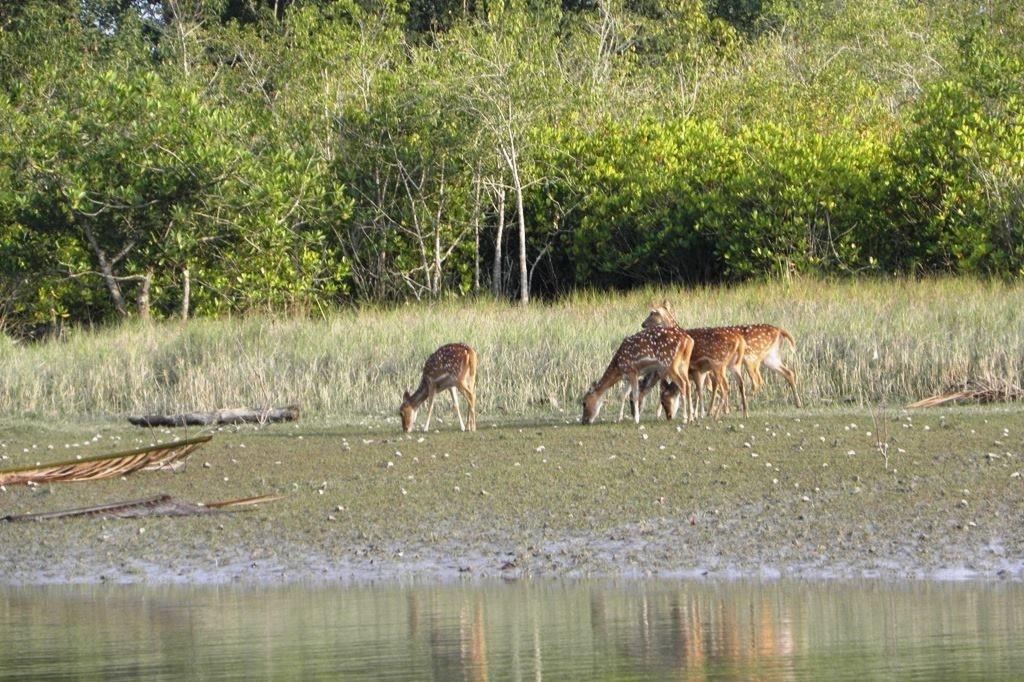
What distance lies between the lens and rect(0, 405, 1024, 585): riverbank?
392 inches

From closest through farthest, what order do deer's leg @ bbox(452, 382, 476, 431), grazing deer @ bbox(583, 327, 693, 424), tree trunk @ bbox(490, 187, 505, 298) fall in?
grazing deer @ bbox(583, 327, 693, 424), deer's leg @ bbox(452, 382, 476, 431), tree trunk @ bbox(490, 187, 505, 298)

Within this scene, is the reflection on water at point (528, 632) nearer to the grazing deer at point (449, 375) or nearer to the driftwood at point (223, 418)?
the grazing deer at point (449, 375)

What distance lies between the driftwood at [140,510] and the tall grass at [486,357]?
4.55m

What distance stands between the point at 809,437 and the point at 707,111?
20.5 m

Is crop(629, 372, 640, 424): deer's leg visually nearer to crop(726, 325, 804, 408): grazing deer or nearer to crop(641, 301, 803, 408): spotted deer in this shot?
crop(641, 301, 803, 408): spotted deer

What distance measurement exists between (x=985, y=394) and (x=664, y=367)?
11.4ft

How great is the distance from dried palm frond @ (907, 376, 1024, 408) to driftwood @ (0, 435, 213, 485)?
6884mm

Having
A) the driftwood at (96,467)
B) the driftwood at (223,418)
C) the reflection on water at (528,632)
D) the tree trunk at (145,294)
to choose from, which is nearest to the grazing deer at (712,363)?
the driftwood at (223,418)

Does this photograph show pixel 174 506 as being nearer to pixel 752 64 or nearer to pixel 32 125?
pixel 32 125

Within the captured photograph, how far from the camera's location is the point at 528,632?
803 centimetres

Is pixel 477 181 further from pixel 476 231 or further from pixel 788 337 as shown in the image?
pixel 788 337

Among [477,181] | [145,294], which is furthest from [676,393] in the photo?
[477,181]

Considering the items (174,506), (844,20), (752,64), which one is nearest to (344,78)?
(752,64)

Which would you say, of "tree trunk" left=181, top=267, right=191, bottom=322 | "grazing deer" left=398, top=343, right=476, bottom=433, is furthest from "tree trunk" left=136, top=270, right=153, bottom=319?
"grazing deer" left=398, top=343, right=476, bottom=433
